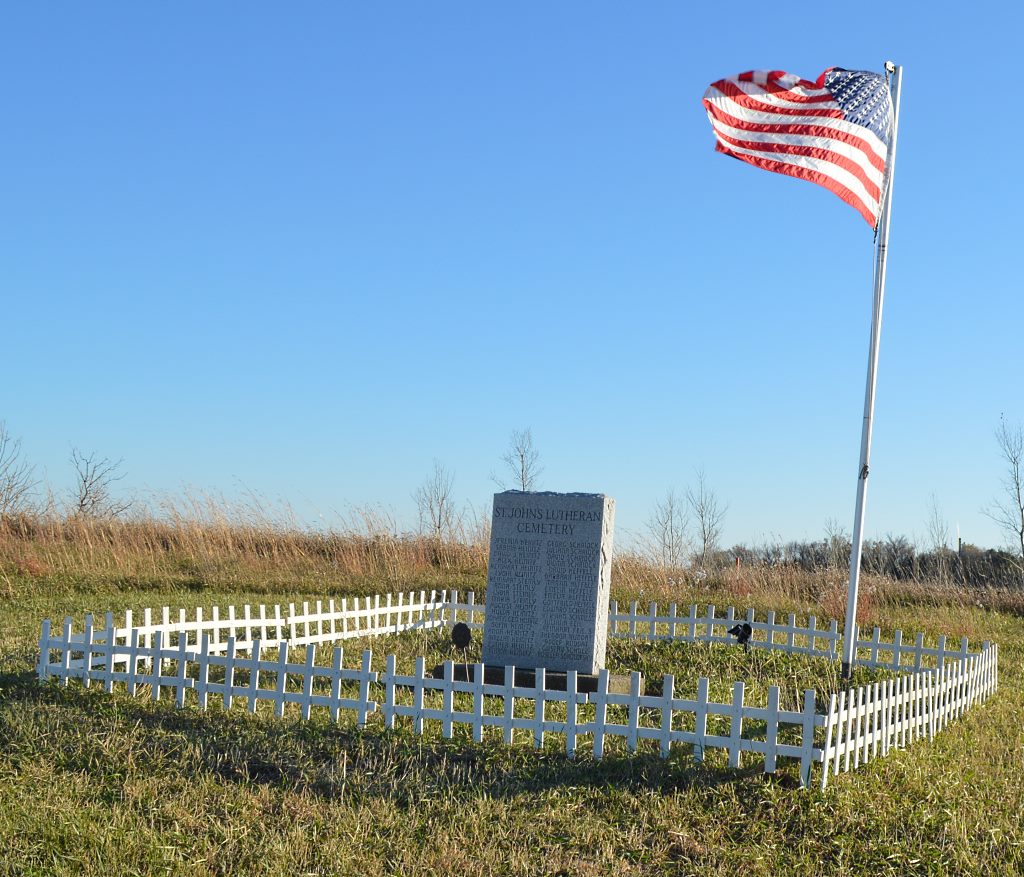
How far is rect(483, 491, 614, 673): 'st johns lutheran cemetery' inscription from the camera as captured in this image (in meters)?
9.08

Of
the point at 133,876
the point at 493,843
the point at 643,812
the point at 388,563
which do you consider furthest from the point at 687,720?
the point at 388,563

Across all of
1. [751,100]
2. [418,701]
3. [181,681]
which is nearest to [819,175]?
[751,100]

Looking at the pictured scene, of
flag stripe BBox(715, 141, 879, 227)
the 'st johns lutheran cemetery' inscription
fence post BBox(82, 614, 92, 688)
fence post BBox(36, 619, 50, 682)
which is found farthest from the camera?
the 'st johns lutheran cemetery' inscription

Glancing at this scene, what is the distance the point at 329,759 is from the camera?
20.0ft

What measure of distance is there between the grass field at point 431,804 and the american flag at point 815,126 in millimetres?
4900

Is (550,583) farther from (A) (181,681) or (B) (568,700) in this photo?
(A) (181,681)

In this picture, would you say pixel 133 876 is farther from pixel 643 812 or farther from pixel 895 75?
pixel 895 75

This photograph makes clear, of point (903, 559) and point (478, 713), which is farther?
point (903, 559)

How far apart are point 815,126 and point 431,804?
22.5 feet

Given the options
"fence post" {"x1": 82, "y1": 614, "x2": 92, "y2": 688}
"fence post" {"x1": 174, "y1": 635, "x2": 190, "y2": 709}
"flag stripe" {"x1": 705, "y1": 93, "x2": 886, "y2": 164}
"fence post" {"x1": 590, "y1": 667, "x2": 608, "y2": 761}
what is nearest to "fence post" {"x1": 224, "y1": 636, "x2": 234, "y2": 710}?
"fence post" {"x1": 174, "y1": 635, "x2": 190, "y2": 709}

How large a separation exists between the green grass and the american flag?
4.97 meters

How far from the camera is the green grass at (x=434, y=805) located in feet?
16.1

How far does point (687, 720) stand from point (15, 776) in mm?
4676

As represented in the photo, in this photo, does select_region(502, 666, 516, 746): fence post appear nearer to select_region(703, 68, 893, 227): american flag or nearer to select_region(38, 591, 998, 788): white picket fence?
select_region(38, 591, 998, 788): white picket fence
